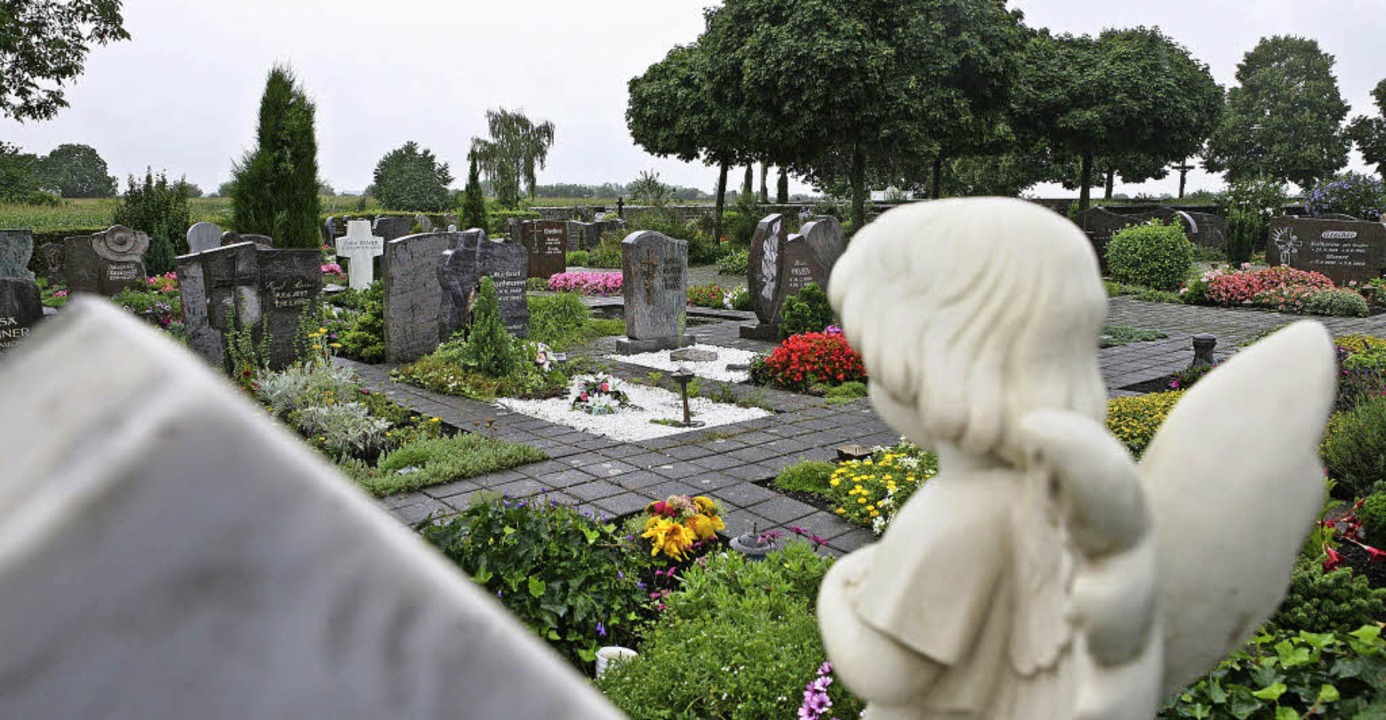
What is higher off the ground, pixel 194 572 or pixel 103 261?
pixel 194 572

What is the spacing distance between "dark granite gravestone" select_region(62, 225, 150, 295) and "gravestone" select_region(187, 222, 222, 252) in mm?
2005

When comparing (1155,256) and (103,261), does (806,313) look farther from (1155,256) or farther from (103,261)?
(103,261)

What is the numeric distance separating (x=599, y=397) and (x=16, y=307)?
573 cm

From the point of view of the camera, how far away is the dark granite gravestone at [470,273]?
10836 millimetres

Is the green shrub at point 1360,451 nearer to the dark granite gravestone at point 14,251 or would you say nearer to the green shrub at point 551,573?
the green shrub at point 551,573

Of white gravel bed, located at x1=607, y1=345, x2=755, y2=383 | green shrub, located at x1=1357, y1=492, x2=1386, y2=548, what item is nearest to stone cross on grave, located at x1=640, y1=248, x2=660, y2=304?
white gravel bed, located at x1=607, y1=345, x2=755, y2=383

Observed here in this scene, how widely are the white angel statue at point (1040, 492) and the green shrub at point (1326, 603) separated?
9.37ft

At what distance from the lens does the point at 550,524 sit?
421 centimetres

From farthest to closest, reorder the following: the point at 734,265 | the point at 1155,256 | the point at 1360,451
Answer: the point at 734,265 < the point at 1155,256 < the point at 1360,451

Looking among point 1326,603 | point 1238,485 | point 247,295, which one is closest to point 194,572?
point 1238,485

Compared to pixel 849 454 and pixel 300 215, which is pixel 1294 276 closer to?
pixel 849 454

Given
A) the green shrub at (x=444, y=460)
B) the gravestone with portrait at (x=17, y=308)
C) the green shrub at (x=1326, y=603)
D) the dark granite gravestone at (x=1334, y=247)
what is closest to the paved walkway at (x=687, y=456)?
the green shrub at (x=444, y=460)

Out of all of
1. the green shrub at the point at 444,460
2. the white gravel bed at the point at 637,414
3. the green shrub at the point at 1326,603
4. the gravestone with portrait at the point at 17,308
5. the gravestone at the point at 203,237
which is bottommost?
the white gravel bed at the point at 637,414

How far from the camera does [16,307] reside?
352 inches
